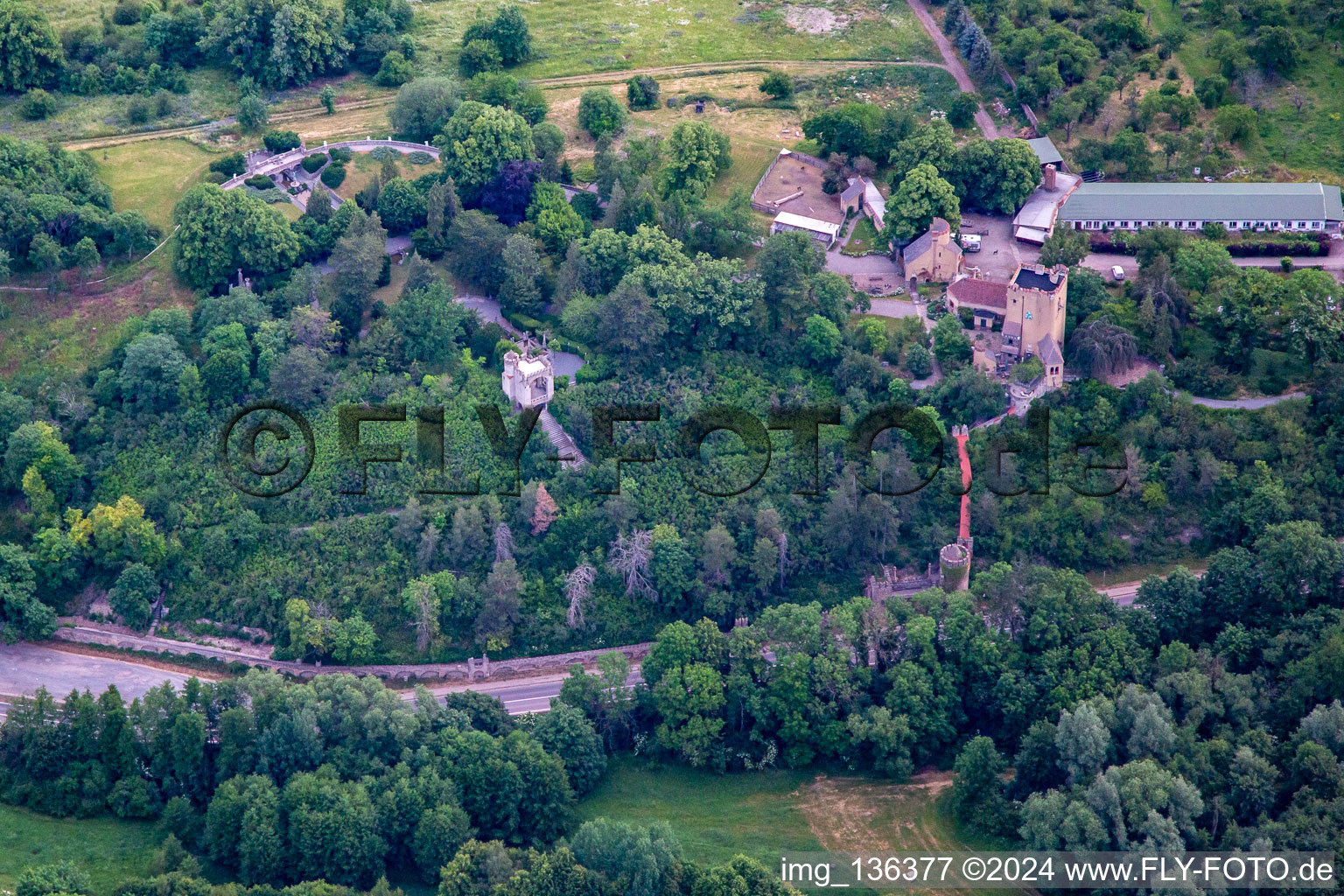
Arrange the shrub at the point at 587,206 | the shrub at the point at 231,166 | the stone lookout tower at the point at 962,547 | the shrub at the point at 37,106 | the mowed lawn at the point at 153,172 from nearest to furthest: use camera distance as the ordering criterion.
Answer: the stone lookout tower at the point at 962,547, the shrub at the point at 587,206, the mowed lawn at the point at 153,172, the shrub at the point at 231,166, the shrub at the point at 37,106

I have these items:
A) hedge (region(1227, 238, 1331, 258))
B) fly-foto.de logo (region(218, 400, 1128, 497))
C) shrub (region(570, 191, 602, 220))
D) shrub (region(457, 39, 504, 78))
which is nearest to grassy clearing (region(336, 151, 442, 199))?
shrub (region(570, 191, 602, 220))

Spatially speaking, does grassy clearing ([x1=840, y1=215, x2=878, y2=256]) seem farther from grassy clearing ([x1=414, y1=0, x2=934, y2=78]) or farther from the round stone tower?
the round stone tower

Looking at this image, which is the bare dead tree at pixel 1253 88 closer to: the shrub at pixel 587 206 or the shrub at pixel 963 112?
Answer: the shrub at pixel 963 112

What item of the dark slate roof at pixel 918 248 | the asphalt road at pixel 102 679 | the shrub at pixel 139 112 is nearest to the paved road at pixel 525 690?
the asphalt road at pixel 102 679

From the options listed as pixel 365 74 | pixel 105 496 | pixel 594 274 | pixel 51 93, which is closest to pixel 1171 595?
pixel 594 274

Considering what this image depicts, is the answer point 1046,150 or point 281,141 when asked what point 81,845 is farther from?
point 1046,150

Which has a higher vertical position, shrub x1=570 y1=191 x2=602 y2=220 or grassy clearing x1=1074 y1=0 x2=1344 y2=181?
grassy clearing x1=1074 y1=0 x2=1344 y2=181

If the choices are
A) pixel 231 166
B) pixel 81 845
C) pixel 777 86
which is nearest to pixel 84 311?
pixel 231 166
